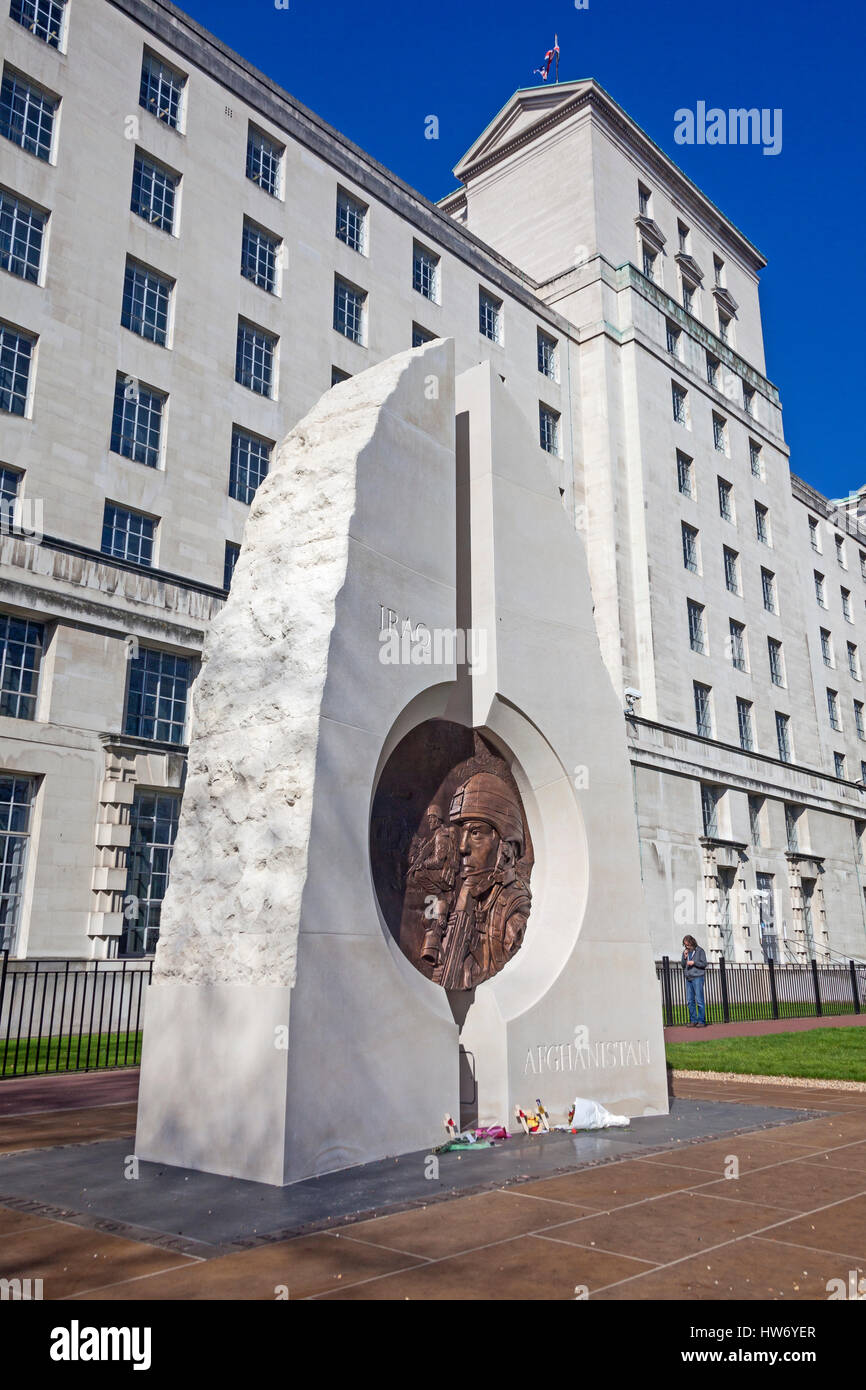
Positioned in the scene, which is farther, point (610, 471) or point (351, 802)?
point (610, 471)

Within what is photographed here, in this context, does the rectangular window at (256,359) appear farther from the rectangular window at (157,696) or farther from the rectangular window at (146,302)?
the rectangular window at (157,696)

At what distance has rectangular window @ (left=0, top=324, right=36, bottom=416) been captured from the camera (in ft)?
68.5

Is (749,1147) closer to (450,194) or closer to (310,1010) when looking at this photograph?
(310,1010)

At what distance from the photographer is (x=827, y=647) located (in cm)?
4966

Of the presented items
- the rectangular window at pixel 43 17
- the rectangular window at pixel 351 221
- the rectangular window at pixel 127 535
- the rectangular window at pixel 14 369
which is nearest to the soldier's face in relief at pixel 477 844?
the rectangular window at pixel 127 535

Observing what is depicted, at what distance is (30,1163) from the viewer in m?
6.84

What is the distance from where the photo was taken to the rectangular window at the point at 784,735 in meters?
42.2

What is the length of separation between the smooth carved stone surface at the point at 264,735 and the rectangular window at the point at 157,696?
47.5 feet

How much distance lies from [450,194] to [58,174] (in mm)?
28011

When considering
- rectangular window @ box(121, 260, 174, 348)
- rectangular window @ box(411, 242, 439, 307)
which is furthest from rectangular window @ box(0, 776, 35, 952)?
rectangular window @ box(411, 242, 439, 307)

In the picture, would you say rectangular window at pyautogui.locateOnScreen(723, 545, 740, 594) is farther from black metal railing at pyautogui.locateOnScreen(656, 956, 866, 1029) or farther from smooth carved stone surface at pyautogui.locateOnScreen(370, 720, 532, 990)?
smooth carved stone surface at pyautogui.locateOnScreen(370, 720, 532, 990)

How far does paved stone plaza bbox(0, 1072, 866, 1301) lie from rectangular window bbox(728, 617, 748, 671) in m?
33.6

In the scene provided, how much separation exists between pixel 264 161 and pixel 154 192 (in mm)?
4630
